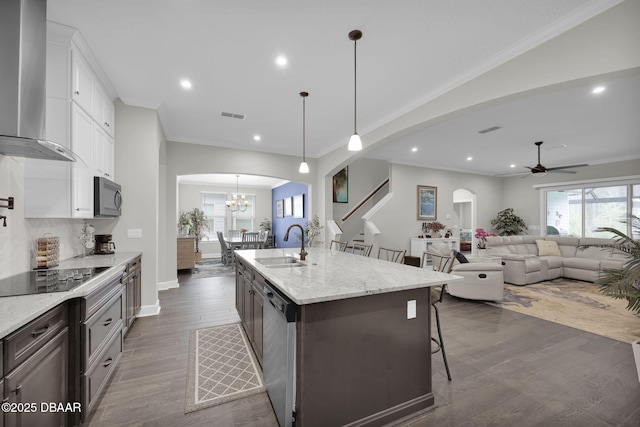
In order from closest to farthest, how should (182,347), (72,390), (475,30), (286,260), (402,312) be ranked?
1. (72,390)
2. (402,312)
3. (475,30)
4. (182,347)
5. (286,260)

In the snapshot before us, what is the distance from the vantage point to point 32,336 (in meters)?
1.26

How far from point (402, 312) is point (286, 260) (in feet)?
4.96

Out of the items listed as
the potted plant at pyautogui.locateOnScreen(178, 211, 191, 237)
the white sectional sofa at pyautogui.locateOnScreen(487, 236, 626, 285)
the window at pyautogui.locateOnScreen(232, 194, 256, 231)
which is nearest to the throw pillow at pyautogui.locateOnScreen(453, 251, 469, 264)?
the white sectional sofa at pyautogui.locateOnScreen(487, 236, 626, 285)

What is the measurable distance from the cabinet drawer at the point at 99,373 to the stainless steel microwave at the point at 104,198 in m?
1.30

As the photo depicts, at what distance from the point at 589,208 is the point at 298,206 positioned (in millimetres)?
8098

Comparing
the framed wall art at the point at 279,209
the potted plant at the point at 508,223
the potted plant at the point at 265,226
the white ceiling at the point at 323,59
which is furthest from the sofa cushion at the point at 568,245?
the potted plant at the point at 265,226

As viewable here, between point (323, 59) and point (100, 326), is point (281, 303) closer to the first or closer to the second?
point (100, 326)

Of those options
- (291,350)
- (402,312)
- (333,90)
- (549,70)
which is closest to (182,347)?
(291,350)

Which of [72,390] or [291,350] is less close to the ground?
[291,350]

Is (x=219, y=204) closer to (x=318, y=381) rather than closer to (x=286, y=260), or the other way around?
(x=286, y=260)

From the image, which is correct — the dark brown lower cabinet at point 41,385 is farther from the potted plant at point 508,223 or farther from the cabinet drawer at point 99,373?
the potted plant at point 508,223

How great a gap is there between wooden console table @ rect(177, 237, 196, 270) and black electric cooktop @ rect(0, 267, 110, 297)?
4.39m

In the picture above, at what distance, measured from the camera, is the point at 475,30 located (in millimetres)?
2266

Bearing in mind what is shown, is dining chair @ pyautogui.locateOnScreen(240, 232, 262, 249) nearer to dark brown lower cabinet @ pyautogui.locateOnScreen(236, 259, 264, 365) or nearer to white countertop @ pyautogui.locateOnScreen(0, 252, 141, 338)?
dark brown lower cabinet @ pyautogui.locateOnScreen(236, 259, 264, 365)
